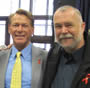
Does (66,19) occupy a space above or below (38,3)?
below

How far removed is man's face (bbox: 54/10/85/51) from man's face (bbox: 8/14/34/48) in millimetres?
308

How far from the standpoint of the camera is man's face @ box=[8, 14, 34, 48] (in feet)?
4.83

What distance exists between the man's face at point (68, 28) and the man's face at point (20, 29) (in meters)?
0.31

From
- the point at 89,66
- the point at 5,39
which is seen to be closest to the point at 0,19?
the point at 5,39

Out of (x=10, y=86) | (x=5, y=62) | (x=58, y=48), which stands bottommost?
(x=10, y=86)

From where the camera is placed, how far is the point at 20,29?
4.77ft

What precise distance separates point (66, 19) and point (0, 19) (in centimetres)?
252

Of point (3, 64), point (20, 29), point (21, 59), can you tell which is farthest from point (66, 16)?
point (3, 64)

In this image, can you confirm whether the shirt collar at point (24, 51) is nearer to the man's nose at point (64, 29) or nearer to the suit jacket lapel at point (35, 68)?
the suit jacket lapel at point (35, 68)

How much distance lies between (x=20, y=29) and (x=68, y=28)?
0.43 m

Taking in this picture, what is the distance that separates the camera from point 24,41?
1498mm

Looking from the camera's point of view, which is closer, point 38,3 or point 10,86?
point 10,86

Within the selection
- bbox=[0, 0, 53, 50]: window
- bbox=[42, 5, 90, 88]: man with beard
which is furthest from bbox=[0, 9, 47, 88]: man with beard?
bbox=[0, 0, 53, 50]: window

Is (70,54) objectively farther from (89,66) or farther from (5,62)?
(5,62)
